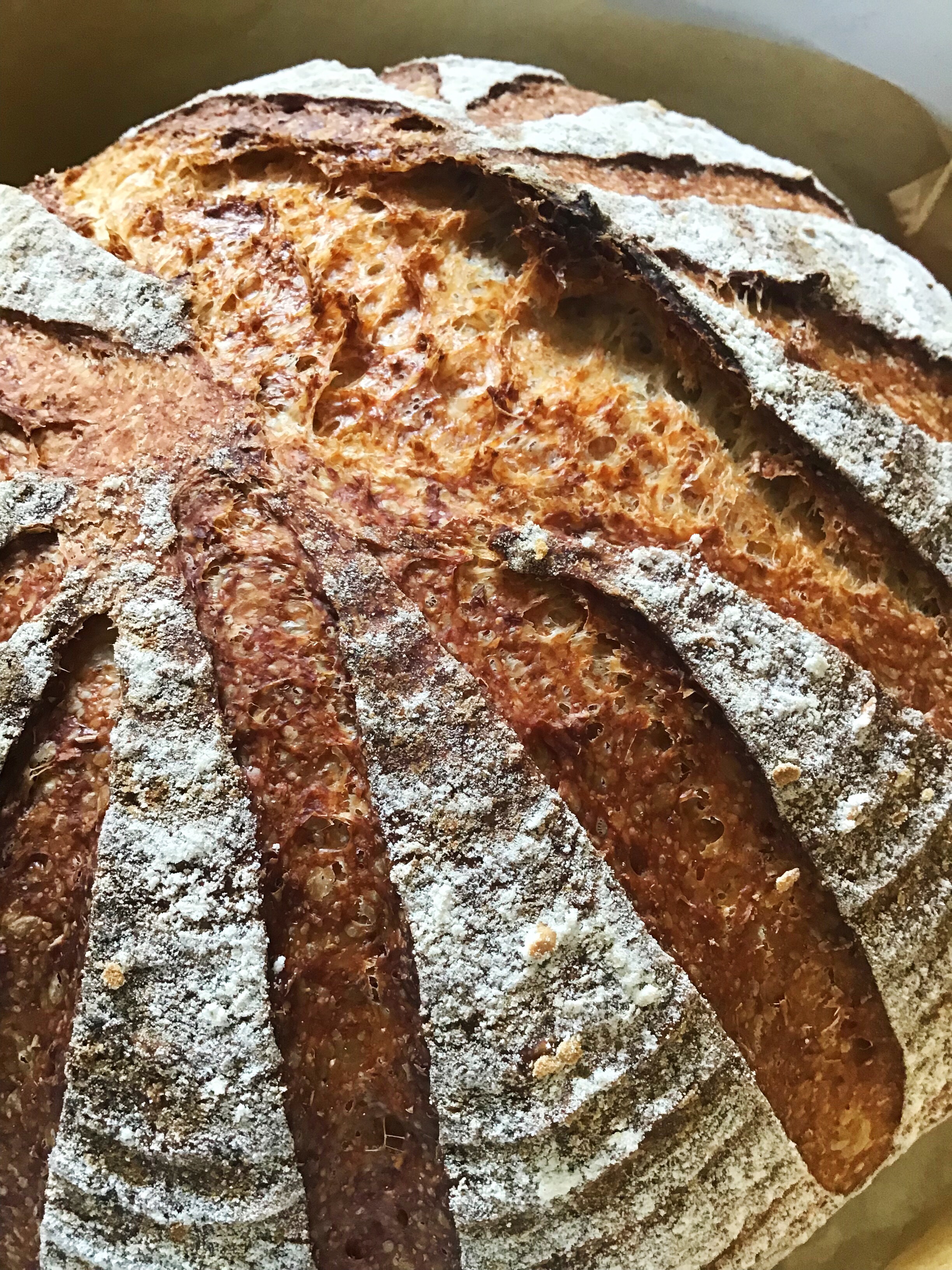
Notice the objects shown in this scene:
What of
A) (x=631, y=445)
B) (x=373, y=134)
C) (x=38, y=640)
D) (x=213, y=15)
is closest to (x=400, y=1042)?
(x=38, y=640)

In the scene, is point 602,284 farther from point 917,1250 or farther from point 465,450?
point 917,1250

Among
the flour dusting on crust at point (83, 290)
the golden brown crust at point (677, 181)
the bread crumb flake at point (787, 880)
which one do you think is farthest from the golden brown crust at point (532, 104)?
the bread crumb flake at point (787, 880)

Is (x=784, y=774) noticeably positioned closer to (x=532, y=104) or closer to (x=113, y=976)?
(x=113, y=976)

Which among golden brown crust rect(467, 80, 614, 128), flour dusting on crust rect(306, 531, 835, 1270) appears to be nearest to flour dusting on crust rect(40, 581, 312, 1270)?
flour dusting on crust rect(306, 531, 835, 1270)

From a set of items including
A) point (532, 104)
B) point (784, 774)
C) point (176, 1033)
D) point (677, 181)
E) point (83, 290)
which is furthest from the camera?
point (532, 104)

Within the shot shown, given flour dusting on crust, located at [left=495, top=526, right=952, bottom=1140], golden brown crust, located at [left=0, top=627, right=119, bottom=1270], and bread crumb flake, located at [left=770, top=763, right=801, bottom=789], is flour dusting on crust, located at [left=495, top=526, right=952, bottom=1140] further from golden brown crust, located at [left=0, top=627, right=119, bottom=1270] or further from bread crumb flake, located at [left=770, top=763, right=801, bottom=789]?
golden brown crust, located at [left=0, top=627, right=119, bottom=1270]

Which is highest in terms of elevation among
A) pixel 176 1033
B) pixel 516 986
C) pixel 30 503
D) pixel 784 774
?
pixel 784 774

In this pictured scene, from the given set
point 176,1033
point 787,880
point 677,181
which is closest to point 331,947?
point 176,1033

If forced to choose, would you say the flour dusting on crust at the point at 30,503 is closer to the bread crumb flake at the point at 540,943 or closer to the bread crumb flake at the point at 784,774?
the bread crumb flake at the point at 540,943

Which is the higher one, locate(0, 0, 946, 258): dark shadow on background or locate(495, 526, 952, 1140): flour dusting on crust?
locate(0, 0, 946, 258): dark shadow on background
